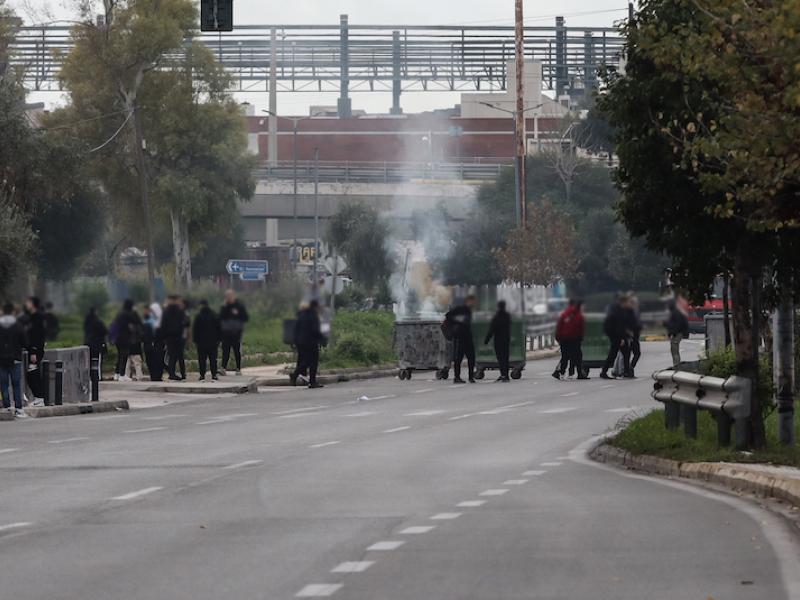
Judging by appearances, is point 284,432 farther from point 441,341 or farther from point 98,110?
point 98,110

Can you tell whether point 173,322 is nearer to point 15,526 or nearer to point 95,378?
point 15,526

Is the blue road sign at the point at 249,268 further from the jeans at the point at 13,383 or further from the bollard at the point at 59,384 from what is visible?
the bollard at the point at 59,384

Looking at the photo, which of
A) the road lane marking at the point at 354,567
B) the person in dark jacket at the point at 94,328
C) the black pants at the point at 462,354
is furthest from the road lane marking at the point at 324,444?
the black pants at the point at 462,354

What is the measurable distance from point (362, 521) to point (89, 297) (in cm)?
425

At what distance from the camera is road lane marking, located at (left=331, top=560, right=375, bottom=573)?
1318 centimetres

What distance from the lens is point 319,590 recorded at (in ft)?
40.0

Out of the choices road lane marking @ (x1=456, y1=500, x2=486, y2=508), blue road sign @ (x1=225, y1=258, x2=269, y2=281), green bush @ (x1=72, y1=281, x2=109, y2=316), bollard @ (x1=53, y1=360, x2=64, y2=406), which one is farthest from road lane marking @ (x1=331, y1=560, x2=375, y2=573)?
bollard @ (x1=53, y1=360, x2=64, y2=406)

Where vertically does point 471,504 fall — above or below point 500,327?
below

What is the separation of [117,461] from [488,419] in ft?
32.9

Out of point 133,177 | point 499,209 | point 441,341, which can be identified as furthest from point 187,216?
point 499,209

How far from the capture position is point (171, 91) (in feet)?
212

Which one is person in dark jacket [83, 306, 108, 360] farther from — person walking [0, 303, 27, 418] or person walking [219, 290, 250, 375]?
person walking [0, 303, 27, 418]

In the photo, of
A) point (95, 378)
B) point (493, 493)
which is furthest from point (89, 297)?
point (95, 378)

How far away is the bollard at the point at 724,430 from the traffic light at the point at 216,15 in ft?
35.8
